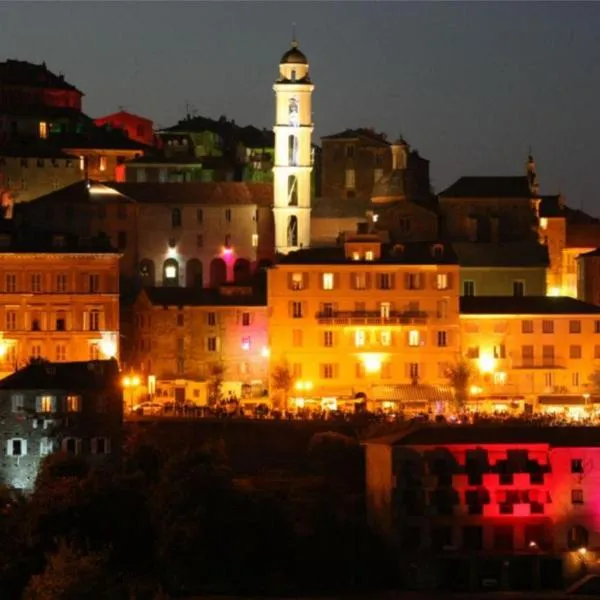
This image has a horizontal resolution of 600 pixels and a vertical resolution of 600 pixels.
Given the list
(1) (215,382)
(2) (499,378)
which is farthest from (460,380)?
(1) (215,382)

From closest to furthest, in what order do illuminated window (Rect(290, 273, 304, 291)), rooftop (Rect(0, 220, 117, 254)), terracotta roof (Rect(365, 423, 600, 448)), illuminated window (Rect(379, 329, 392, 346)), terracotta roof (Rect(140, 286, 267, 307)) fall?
terracotta roof (Rect(365, 423, 600, 448))
rooftop (Rect(0, 220, 117, 254))
illuminated window (Rect(379, 329, 392, 346))
illuminated window (Rect(290, 273, 304, 291))
terracotta roof (Rect(140, 286, 267, 307))

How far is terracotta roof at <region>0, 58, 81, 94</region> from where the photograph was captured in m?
130

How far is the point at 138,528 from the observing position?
247ft

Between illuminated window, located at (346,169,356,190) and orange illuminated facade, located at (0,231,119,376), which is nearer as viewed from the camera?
orange illuminated facade, located at (0,231,119,376)

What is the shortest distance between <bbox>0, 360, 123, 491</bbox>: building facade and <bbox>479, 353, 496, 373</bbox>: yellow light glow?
20.1m

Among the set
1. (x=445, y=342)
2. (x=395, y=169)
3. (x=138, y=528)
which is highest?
(x=395, y=169)

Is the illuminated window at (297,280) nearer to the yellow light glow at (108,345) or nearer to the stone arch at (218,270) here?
the yellow light glow at (108,345)

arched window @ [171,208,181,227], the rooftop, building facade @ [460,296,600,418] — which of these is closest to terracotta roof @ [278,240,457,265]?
building facade @ [460,296,600,418]

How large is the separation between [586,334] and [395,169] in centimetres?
1799

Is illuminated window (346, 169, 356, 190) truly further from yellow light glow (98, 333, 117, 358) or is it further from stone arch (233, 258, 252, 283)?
yellow light glow (98, 333, 117, 358)

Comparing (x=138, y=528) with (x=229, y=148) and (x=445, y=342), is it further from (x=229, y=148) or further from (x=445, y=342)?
(x=229, y=148)

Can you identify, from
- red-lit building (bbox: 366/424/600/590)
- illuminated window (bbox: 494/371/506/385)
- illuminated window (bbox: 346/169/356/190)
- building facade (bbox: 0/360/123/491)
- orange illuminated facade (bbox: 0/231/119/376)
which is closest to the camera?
red-lit building (bbox: 366/424/600/590)

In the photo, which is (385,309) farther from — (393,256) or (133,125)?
(133,125)

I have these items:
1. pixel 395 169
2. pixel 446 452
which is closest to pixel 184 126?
pixel 395 169
